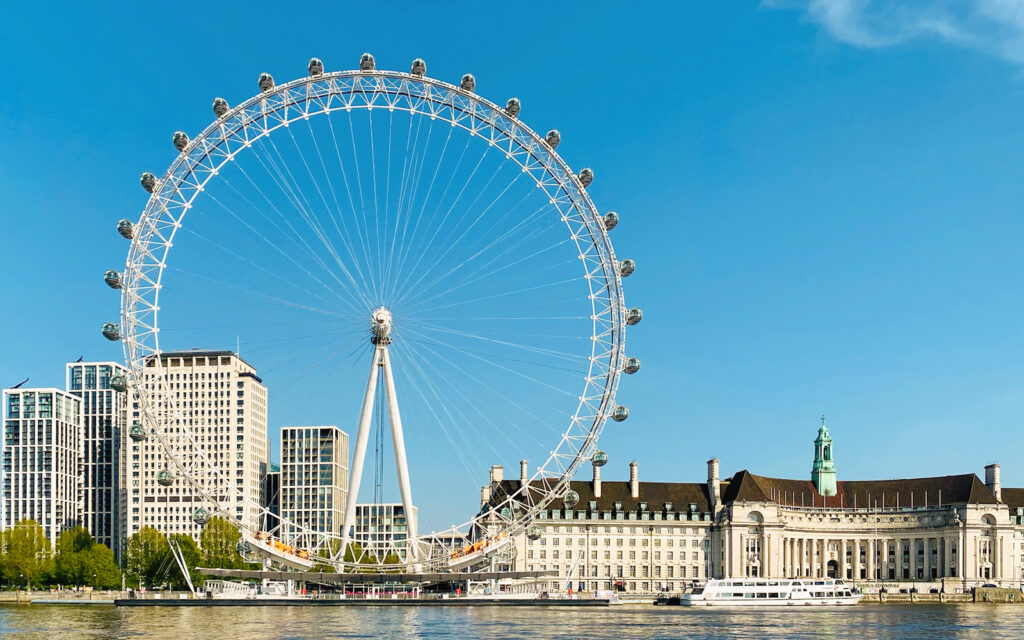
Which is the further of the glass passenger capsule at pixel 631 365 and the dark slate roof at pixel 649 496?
the dark slate roof at pixel 649 496

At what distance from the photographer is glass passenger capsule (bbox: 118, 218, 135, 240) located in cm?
9694

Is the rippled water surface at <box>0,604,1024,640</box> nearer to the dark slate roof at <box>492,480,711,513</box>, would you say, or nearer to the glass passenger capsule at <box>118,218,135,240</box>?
the glass passenger capsule at <box>118,218,135,240</box>

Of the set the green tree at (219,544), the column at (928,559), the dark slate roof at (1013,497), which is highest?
the dark slate roof at (1013,497)

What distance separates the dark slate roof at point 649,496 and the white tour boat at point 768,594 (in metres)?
35.4

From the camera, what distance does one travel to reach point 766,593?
140875mm

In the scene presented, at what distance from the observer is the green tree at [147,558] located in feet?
561

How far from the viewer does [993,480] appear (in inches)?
7254

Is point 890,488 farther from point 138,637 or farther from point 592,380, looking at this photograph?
point 138,637

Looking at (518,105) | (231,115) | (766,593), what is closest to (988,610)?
(766,593)

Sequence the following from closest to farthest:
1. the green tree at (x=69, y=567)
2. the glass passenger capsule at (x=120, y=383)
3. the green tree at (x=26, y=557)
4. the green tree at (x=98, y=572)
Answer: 1. the glass passenger capsule at (x=120, y=383)
2. the green tree at (x=26, y=557)
3. the green tree at (x=98, y=572)
4. the green tree at (x=69, y=567)

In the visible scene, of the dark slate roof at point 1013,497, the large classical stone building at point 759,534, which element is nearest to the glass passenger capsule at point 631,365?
the large classical stone building at point 759,534

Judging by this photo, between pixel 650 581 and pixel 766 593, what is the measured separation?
39.7 metres

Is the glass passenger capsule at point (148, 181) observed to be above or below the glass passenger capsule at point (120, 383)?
above

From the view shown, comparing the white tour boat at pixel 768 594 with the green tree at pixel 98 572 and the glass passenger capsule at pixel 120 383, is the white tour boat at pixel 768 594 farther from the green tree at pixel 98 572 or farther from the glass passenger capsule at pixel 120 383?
the green tree at pixel 98 572
